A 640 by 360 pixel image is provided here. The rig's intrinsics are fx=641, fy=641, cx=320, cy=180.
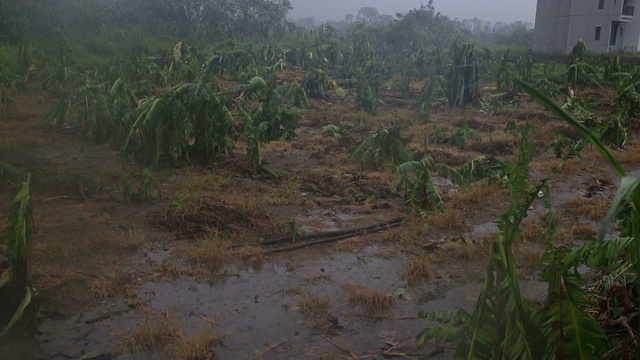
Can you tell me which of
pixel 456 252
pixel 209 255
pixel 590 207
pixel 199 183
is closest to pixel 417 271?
pixel 456 252

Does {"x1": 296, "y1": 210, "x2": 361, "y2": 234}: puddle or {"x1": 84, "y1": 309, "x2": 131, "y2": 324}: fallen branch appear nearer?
{"x1": 84, "y1": 309, "x2": 131, "y2": 324}: fallen branch

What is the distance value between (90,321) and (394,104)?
10.9 m

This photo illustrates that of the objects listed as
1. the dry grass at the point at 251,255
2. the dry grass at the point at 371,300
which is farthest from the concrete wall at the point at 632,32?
the dry grass at the point at 371,300

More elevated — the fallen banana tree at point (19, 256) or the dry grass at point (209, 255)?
the fallen banana tree at point (19, 256)

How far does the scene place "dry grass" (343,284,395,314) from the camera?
4039 millimetres

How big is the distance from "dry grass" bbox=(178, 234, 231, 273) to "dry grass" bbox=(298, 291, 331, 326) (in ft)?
2.79

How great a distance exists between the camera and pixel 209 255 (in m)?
4.74

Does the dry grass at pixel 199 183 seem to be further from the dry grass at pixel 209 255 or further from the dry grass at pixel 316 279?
the dry grass at pixel 316 279

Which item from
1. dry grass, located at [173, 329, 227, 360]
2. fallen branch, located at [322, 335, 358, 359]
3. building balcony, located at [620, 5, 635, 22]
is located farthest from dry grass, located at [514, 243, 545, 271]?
building balcony, located at [620, 5, 635, 22]

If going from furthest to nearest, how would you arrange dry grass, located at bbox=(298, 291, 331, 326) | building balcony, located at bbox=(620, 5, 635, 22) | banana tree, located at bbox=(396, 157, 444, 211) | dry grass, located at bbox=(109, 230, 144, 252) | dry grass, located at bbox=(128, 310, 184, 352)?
building balcony, located at bbox=(620, 5, 635, 22) < banana tree, located at bbox=(396, 157, 444, 211) < dry grass, located at bbox=(109, 230, 144, 252) < dry grass, located at bbox=(298, 291, 331, 326) < dry grass, located at bbox=(128, 310, 184, 352)

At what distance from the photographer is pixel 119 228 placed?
17.5 feet

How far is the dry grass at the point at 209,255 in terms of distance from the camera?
464cm

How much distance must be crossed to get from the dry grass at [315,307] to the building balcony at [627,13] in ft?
88.5

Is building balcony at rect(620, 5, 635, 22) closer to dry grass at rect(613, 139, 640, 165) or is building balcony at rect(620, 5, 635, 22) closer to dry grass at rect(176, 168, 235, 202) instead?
dry grass at rect(613, 139, 640, 165)
